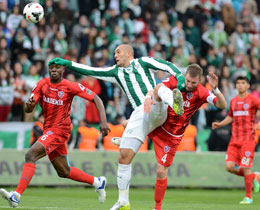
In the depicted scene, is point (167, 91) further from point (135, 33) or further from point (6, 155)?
point (135, 33)

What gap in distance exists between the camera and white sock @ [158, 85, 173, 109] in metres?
8.97

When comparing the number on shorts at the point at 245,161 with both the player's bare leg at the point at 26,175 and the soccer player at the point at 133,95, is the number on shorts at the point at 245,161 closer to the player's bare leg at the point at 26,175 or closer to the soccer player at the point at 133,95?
the soccer player at the point at 133,95

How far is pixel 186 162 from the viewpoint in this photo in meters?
16.8

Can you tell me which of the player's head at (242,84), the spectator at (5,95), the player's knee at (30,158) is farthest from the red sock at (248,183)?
the spectator at (5,95)

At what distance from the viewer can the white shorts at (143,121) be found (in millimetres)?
9625

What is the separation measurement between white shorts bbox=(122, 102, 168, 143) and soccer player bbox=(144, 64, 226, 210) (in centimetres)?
28

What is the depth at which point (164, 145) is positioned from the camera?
10.0 m

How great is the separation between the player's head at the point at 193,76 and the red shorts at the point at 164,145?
829mm

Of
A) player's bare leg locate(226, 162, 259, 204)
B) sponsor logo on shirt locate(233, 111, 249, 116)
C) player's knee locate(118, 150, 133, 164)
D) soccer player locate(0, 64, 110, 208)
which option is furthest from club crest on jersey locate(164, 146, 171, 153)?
sponsor logo on shirt locate(233, 111, 249, 116)

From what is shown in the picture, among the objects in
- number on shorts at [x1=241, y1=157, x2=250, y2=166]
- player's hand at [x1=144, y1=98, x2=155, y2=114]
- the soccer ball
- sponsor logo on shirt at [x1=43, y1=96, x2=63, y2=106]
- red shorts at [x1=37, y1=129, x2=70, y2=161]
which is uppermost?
the soccer ball

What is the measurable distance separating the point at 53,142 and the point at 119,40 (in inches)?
400

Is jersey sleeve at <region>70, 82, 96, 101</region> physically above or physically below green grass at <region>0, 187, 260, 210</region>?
above

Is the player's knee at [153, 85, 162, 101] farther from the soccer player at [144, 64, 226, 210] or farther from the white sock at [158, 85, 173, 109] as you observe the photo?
the soccer player at [144, 64, 226, 210]

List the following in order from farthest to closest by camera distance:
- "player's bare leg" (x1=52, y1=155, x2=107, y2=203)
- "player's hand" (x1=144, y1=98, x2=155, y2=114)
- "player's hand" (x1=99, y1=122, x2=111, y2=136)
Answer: "player's bare leg" (x1=52, y1=155, x2=107, y2=203), "player's hand" (x1=99, y1=122, x2=111, y2=136), "player's hand" (x1=144, y1=98, x2=155, y2=114)
